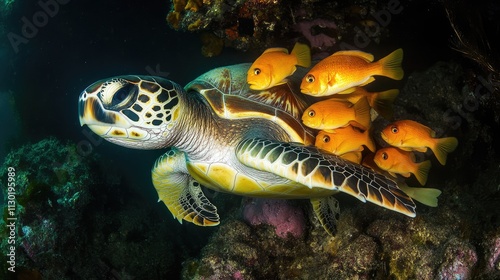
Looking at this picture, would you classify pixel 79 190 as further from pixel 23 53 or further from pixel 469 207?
pixel 469 207

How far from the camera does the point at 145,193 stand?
8711mm

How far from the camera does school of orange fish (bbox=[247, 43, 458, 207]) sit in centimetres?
243

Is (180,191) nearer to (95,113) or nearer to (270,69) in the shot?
(95,113)

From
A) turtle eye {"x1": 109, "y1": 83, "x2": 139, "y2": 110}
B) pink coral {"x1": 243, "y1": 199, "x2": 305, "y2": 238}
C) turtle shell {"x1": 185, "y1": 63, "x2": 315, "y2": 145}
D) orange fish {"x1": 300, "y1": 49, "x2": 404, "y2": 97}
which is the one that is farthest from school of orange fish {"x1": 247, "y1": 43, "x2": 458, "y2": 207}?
pink coral {"x1": 243, "y1": 199, "x2": 305, "y2": 238}

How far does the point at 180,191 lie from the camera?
13.9 ft

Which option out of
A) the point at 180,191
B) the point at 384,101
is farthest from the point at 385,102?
the point at 180,191

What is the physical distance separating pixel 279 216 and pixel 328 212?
70 cm

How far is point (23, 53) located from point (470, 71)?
33.6ft

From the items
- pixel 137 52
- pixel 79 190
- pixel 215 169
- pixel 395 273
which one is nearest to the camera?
pixel 395 273

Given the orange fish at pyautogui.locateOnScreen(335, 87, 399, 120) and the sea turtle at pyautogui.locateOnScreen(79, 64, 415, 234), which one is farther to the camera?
the orange fish at pyautogui.locateOnScreen(335, 87, 399, 120)

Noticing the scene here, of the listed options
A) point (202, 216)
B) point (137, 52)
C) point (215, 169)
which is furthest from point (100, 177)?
point (215, 169)

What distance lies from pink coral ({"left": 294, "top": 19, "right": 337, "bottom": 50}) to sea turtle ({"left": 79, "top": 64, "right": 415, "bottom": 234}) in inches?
33.2

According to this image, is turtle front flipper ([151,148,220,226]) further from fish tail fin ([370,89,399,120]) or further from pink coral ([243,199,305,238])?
fish tail fin ([370,89,399,120])

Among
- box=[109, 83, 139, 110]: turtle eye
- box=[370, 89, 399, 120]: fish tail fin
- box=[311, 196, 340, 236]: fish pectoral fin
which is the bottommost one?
box=[311, 196, 340, 236]: fish pectoral fin
